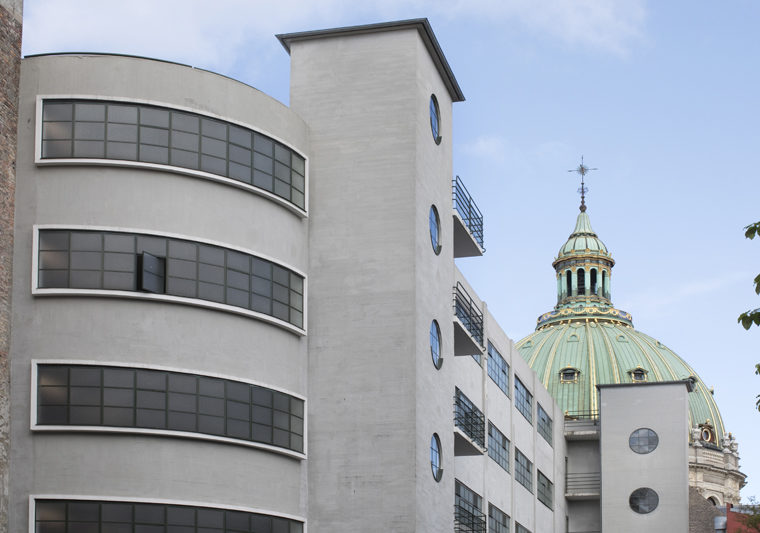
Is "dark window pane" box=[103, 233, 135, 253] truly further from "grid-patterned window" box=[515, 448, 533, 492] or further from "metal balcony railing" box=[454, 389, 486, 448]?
"grid-patterned window" box=[515, 448, 533, 492]

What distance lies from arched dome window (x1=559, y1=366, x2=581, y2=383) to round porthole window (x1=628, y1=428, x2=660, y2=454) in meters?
53.7

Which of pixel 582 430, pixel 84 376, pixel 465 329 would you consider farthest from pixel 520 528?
pixel 84 376

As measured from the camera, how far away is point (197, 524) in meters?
35.7

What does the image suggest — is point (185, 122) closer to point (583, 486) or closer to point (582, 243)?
point (583, 486)

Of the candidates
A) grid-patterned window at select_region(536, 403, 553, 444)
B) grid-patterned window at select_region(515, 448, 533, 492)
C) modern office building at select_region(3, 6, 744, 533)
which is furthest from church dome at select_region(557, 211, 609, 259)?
modern office building at select_region(3, 6, 744, 533)

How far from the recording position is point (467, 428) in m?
51.2

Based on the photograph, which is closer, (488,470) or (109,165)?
(109,165)

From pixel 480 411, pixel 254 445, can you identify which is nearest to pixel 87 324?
pixel 254 445

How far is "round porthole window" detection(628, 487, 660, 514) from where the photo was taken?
81.6 m

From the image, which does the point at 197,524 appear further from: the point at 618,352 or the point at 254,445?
the point at 618,352

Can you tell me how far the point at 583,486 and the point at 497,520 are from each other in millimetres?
23979

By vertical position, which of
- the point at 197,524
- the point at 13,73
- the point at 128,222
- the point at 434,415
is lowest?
the point at 197,524

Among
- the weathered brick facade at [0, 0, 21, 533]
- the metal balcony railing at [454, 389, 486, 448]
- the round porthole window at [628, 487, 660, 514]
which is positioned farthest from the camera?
the round porthole window at [628, 487, 660, 514]

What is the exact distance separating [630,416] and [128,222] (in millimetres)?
51671
